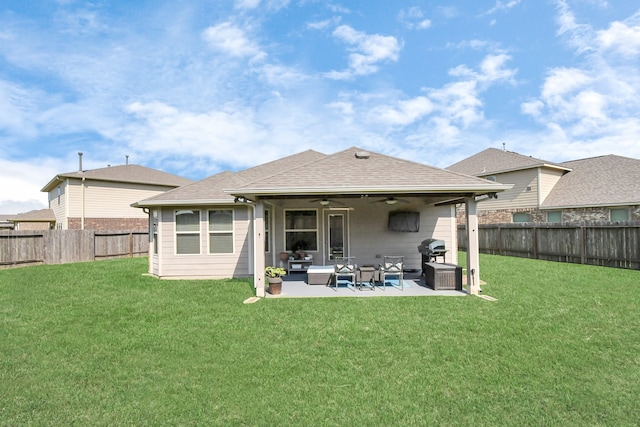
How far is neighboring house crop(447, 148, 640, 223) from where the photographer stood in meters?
16.3

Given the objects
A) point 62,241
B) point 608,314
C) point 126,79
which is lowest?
point 608,314

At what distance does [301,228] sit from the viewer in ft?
38.6

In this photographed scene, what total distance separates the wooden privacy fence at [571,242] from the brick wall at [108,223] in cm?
2184

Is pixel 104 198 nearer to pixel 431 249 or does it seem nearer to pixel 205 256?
pixel 205 256

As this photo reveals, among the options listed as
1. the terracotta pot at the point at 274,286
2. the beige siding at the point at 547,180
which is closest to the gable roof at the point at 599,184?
the beige siding at the point at 547,180

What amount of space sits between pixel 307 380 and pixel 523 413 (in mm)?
2148

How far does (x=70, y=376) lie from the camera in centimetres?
398

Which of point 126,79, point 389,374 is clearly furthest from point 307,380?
point 126,79

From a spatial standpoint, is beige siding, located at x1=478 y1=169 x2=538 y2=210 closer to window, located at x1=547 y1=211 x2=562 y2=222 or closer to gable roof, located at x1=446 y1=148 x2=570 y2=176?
gable roof, located at x1=446 y1=148 x2=570 y2=176

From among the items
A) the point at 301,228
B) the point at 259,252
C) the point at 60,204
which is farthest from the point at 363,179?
the point at 60,204

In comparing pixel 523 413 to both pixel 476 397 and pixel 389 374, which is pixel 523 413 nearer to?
pixel 476 397

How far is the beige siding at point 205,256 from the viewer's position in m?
11.1

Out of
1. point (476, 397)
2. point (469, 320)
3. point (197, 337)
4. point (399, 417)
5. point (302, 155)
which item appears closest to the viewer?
point (399, 417)

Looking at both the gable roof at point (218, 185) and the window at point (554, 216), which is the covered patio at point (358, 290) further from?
the window at point (554, 216)
